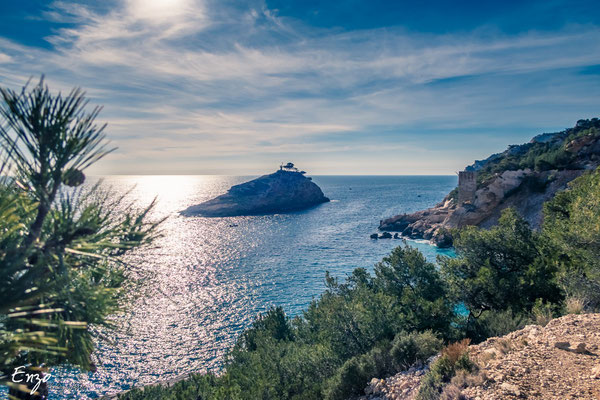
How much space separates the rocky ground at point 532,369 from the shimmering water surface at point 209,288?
7.04m

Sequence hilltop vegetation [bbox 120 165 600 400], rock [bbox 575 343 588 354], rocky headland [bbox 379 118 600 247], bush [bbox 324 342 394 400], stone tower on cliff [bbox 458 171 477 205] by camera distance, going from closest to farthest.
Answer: rock [bbox 575 343 588 354] → bush [bbox 324 342 394 400] → hilltop vegetation [bbox 120 165 600 400] → rocky headland [bbox 379 118 600 247] → stone tower on cliff [bbox 458 171 477 205]

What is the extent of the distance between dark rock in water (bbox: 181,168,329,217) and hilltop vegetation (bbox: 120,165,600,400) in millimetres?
81248

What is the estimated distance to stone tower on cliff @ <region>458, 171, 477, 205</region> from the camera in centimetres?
5009

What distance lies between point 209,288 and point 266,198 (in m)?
70.4

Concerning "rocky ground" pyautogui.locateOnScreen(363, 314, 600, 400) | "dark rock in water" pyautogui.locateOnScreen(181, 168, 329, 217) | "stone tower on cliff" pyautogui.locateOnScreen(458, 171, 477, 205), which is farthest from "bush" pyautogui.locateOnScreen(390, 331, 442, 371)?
"dark rock in water" pyautogui.locateOnScreen(181, 168, 329, 217)

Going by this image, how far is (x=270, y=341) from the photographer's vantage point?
55.8 ft

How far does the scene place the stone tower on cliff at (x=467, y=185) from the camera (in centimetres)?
5009

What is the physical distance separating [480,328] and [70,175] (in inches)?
578

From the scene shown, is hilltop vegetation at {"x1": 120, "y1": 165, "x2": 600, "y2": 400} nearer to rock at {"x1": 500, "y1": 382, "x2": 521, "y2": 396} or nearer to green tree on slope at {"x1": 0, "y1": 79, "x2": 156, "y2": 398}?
rock at {"x1": 500, "y1": 382, "x2": 521, "y2": 396}

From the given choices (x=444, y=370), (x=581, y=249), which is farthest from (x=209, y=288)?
(x=581, y=249)

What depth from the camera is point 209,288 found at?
117ft

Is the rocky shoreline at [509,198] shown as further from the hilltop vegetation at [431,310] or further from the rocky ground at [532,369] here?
the rocky ground at [532,369]

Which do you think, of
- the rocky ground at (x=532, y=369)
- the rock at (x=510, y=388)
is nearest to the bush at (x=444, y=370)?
the rocky ground at (x=532, y=369)
